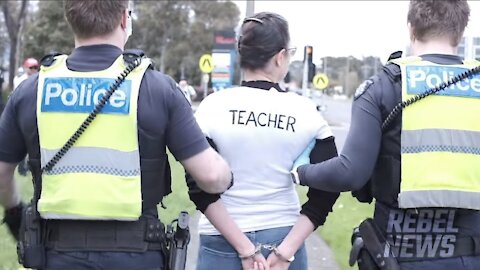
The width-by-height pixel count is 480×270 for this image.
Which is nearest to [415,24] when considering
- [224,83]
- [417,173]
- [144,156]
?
[417,173]

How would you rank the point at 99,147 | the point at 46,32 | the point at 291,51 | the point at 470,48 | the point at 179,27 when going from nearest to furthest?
1. the point at 99,147
2. the point at 291,51
3. the point at 470,48
4. the point at 46,32
5. the point at 179,27

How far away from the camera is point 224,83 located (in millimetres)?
25500

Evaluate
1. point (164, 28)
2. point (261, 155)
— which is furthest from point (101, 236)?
point (164, 28)

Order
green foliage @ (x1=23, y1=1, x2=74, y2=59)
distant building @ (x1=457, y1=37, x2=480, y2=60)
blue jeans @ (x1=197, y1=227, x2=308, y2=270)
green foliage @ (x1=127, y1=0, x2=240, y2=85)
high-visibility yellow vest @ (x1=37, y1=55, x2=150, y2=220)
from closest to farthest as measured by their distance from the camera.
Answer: high-visibility yellow vest @ (x1=37, y1=55, x2=150, y2=220) < blue jeans @ (x1=197, y1=227, x2=308, y2=270) < distant building @ (x1=457, y1=37, x2=480, y2=60) < green foliage @ (x1=23, y1=1, x2=74, y2=59) < green foliage @ (x1=127, y1=0, x2=240, y2=85)

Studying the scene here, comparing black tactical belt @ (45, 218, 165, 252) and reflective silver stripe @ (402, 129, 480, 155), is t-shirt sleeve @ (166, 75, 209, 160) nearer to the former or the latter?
black tactical belt @ (45, 218, 165, 252)

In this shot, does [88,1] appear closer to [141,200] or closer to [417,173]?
[141,200]

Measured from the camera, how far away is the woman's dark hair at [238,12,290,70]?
9.68ft

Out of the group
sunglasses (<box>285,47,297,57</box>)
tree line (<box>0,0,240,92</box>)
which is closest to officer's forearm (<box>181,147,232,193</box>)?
sunglasses (<box>285,47,297,57</box>)

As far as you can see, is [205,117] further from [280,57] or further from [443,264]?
[443,264]

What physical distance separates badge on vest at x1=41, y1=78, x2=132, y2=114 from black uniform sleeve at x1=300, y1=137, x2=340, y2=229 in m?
0.90

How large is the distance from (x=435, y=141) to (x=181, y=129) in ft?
3.28

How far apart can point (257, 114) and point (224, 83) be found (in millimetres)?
22721

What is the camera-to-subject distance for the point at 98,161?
8.10 ft

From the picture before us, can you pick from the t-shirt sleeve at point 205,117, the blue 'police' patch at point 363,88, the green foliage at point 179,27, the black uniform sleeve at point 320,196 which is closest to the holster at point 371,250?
the black uniform sleeve at point 320,196
